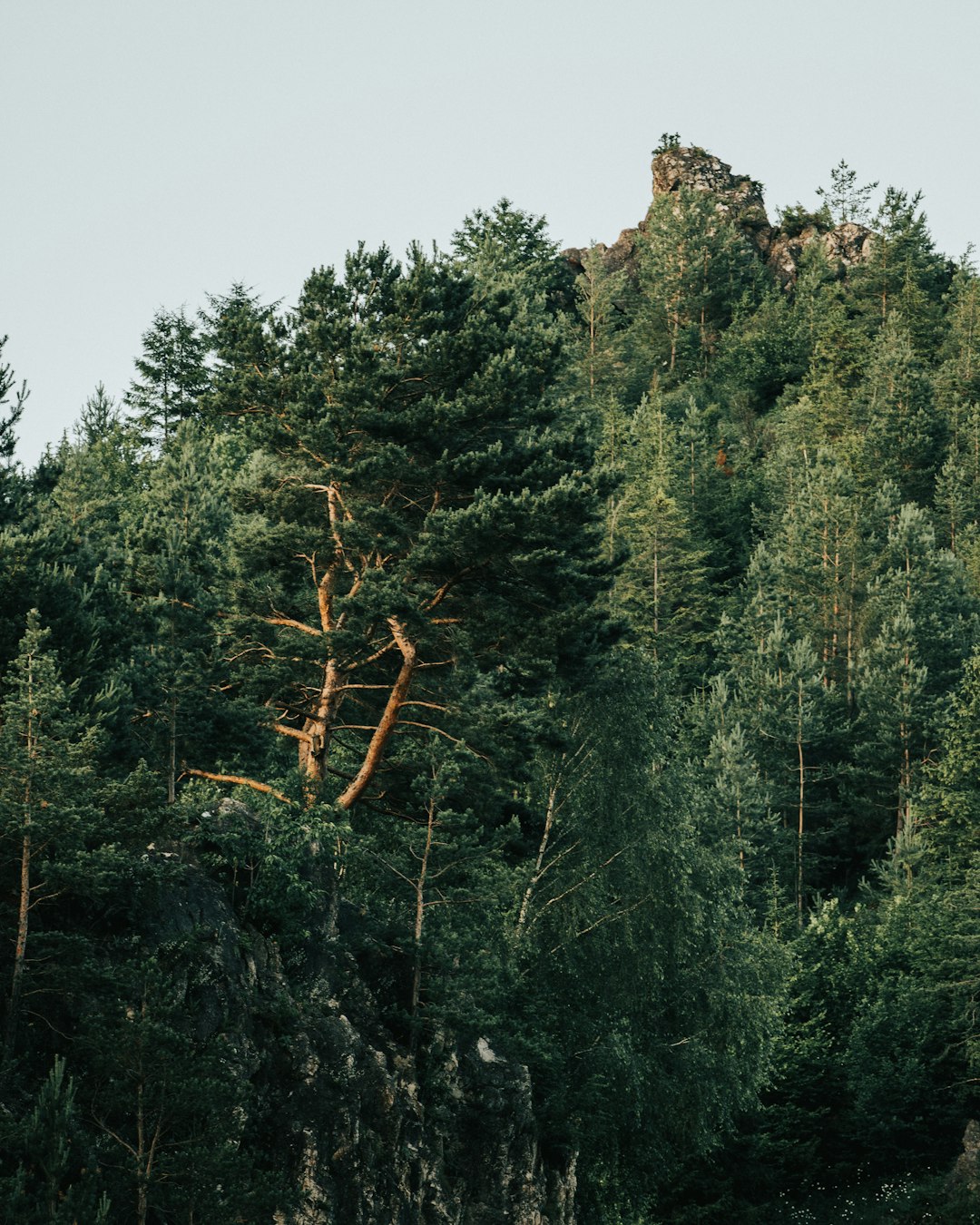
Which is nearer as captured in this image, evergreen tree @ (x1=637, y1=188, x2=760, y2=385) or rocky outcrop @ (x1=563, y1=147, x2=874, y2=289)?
evergreen tree @ (x1=637, y1=188, x2=760, y2=385)

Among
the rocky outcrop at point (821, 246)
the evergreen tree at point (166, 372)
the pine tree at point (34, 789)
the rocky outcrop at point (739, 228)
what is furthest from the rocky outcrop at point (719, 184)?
the pine tree at point (34, 789)

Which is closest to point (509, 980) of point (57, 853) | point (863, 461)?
point (57, 853)

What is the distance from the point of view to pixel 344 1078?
64.4ft

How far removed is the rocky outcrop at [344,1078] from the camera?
1770 centimetres

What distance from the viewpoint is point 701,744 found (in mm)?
51531

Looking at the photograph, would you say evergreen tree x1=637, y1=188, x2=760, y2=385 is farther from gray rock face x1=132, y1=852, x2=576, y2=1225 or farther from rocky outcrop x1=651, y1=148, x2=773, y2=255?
gray rock face x1=132, y1=852, x2=576, y2=1225

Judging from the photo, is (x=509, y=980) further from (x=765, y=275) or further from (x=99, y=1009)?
(x=765, y=275)

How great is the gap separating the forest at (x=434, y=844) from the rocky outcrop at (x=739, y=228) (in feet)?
161

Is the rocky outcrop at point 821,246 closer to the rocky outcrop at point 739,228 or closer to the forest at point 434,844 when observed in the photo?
the rocky outcrop at point 739,228

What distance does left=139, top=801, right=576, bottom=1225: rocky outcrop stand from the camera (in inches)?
697

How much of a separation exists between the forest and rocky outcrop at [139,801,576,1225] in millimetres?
64

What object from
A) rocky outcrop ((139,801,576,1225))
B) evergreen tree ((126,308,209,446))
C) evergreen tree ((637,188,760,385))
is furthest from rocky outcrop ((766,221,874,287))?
rocky outcrop ((139,801,576,1225))

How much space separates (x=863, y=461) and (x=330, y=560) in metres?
45.1

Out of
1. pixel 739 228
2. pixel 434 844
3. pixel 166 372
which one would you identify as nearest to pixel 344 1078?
pixel 434 844
